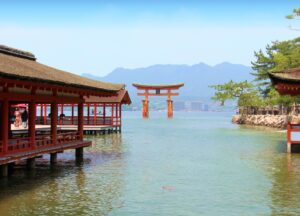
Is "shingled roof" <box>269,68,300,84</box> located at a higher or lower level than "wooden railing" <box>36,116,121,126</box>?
higher

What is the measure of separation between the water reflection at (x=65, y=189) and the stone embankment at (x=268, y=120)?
38.3m

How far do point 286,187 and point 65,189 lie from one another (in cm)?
854

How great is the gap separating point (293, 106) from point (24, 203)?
51.9 metres

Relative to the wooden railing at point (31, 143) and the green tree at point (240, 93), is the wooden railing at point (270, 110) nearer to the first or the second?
the green tree at point (240, 93)

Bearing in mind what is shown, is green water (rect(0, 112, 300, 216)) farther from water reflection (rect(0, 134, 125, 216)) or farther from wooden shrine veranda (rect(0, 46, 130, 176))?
wooden shrine veranda (rect(0, 46, 130, 176))

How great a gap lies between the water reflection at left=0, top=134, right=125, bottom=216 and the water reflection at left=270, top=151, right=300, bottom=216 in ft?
17.3

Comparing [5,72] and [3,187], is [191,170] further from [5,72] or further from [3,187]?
[5,72]

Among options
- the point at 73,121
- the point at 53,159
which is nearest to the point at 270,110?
the point at 73,121

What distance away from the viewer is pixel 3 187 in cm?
1764

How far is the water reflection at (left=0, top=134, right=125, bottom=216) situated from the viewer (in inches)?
575

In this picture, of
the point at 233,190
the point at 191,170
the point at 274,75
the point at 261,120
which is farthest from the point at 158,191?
the point at 261,120

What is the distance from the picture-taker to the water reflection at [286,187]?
1486 cm

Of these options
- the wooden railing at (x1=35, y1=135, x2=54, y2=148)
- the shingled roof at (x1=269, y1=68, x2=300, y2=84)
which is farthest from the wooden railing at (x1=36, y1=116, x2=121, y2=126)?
the shingled roof at (x1=269, y1=68, x2=300, y2=84)

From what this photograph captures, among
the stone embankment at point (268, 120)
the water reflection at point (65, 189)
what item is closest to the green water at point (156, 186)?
the water reflection at point (65, 189)
